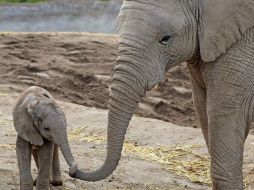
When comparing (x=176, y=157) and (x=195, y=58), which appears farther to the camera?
(x=176, y=157)

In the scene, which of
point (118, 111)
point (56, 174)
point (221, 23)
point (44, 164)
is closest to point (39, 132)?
point (44, 164)

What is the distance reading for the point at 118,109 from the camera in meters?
5.46

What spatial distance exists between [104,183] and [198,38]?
7.12 feet

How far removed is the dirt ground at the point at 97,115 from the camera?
307 inches

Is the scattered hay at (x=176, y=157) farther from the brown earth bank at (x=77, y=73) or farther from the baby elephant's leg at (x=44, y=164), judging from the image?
the brown earth bank at (x=77, y=73)

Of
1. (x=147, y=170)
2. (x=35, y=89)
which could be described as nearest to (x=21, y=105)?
(x=35, y=89)

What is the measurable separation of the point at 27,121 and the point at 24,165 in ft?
1.19

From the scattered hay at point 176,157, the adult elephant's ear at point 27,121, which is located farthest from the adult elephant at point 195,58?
the scattered hay at point 176,157

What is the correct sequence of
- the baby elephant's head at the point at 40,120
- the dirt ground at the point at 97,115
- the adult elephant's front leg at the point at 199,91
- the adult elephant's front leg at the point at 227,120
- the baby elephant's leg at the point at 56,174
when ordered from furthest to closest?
1. the dirt ground at the point at 97,115
2. the baby elephant's leg at the point at 56,174
3. the baby elephant's head at the point at 40,120
4. the adult elephant's front leg at the point at 199,91
5. the adult elephant's front leg at the point at 227,120

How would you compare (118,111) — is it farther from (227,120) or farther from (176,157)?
(176,157)

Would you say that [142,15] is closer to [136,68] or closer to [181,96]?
[136,68]

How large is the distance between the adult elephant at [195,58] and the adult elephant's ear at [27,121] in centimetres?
98

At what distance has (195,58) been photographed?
19.3 feet

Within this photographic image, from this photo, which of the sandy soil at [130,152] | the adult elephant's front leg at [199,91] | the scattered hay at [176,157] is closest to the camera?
the adult elephant's front leg at [199,91]
